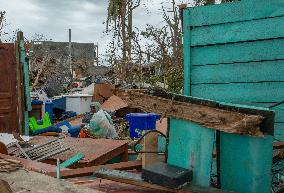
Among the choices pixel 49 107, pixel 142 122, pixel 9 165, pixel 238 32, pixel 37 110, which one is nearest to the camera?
pixel 9 165

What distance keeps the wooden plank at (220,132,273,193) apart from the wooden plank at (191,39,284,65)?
1.60m

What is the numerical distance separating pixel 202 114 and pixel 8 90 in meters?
5.96

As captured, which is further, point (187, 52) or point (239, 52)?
point (187, 52)

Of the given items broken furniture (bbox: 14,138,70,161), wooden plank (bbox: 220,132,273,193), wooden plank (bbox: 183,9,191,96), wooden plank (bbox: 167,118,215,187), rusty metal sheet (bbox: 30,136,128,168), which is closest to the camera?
wooden plank (bbox: 220,132,273,193)

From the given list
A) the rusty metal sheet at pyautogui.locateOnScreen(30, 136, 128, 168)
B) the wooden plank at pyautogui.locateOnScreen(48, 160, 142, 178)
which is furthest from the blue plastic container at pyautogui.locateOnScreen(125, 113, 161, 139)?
the wooden plank at pyautogui.locateOnScreen(48, 160, 142, 178)

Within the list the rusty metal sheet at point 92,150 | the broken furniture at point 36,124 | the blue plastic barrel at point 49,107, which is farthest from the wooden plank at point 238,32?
the blue plastic barrel at point 49,107

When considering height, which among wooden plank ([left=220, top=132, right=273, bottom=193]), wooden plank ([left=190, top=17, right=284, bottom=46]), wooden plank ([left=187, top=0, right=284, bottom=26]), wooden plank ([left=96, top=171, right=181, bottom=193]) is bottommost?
wooden plank ([left=96, top=171, right=181, bottom=193])

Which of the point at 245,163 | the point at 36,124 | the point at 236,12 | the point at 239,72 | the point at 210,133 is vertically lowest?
the point at 36,124

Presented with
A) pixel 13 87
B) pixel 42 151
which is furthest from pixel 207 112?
pixel 13 87

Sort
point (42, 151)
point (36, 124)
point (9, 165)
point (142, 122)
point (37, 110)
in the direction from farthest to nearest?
1. point (37, 110)
2. point (36, 124)
3. point (142, 122)
4. point (42, 151)
5. point (9, 165)

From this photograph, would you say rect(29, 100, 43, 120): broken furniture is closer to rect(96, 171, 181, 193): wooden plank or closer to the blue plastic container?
the blue plastic container

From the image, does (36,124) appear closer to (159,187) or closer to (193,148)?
(159,187)

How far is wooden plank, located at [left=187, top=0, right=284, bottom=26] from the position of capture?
3.91 metres

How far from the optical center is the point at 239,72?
4.16 meters
